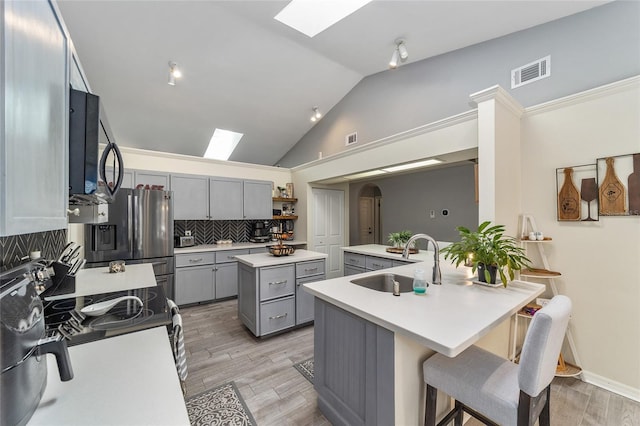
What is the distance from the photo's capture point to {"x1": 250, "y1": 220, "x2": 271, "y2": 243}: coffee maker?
486 centimetres

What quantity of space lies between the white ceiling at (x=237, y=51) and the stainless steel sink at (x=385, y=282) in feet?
8.95

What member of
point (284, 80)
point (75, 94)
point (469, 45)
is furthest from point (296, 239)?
point (75, 94)

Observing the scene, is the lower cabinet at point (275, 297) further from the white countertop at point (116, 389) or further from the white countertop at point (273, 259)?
the white countertop at point (116, 389)

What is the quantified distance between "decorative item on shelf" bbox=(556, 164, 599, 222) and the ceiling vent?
43.0 inches

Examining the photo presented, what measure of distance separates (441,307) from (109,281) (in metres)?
2.42

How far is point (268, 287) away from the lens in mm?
2793

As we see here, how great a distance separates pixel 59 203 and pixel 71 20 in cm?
334

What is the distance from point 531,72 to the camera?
2695 mm

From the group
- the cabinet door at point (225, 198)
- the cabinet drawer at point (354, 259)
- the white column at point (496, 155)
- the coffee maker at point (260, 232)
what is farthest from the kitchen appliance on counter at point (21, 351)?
the coffee maker at point (260, 232)

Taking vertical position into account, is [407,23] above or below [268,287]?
above

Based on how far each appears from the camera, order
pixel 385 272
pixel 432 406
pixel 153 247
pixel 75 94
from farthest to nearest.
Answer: pixel 153 247
pixel 385 272
pixel 432 406
pixel 75 94

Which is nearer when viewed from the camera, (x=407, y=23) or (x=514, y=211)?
(x=514, y=211)

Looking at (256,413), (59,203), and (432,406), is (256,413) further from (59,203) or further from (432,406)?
(59,203)

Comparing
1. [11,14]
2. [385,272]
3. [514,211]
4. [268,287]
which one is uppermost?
[11,14]
